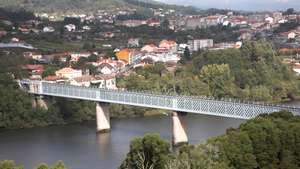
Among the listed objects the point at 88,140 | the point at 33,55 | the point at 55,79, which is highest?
the point at 33,55

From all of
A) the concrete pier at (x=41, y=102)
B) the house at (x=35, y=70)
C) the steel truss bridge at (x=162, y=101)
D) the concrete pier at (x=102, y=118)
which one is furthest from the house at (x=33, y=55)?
the concrete pier at (x=102, y=118)

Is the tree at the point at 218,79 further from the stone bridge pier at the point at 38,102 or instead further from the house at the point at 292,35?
the house at the point at 292,35

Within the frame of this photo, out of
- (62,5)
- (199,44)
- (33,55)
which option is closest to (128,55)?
(33,55)

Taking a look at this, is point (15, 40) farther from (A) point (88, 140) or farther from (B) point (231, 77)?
(A) point (88, 140)

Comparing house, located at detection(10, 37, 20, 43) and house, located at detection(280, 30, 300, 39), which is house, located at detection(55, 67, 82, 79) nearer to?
house, located at detection(10, 37, 20, 43)

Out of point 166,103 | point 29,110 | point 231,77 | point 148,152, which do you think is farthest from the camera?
point 231,77

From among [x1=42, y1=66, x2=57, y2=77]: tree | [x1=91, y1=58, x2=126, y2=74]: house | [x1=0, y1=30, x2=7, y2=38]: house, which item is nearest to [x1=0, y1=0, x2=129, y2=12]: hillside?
[x1=0, y1=30, x2=7, y2=38]: house
